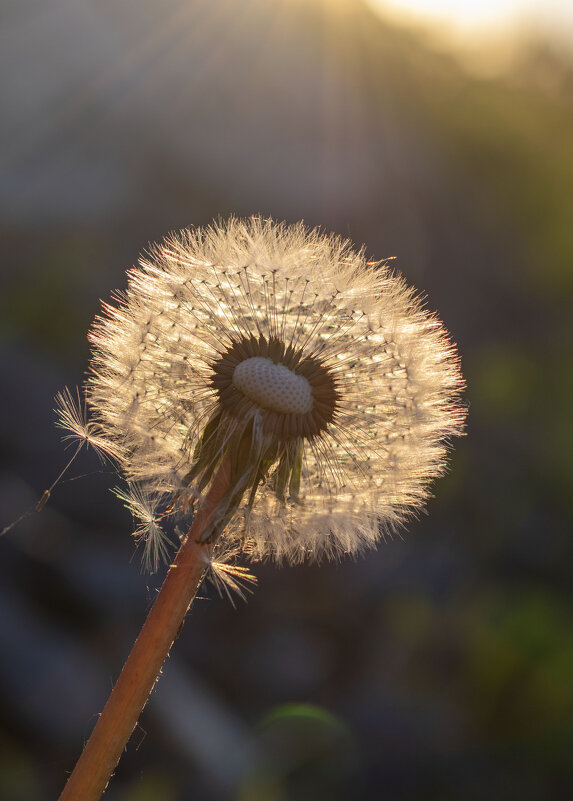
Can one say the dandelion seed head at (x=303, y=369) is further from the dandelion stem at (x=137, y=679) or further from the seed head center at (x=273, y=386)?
the dandelion stem at (x=137, y=679)

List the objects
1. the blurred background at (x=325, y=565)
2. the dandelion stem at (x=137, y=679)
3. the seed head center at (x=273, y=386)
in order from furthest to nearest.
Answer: the blurred background at (x=325, y=565)
the seed head center at (x=273, y=386)
the dandelion stem at (x=137, y=679)

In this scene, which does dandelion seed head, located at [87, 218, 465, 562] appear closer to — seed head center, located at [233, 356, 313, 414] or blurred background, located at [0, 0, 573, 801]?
seed head center, located at [233, 356, 313, 414]

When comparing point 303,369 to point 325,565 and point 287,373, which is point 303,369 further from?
point 325,565

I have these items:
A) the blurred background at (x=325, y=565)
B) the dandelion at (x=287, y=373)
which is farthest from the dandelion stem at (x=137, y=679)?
the blurred background at (x=325, y=565)

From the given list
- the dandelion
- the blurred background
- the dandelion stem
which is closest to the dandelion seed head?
the dandelion

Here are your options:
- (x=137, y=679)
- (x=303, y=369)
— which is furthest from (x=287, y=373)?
(x=137, y=679)

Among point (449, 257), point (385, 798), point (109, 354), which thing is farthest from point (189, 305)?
point (449, 257)

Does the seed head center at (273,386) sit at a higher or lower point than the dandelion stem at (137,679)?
higher
